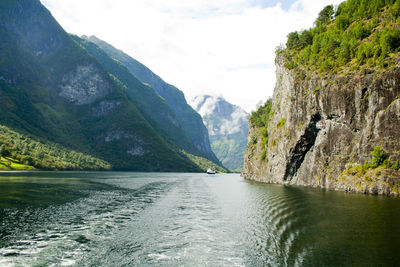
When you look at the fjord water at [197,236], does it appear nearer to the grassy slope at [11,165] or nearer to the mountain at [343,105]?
the mountain at [343,105]

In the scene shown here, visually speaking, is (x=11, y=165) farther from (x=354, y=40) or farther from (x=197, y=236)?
(x=354, y=40)

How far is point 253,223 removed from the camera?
105 ft

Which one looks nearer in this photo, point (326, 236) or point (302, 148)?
point (326, 236)

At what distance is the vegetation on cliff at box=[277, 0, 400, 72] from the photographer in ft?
213

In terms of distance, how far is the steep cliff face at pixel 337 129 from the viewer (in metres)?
57.3

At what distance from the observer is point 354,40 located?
3014 inches

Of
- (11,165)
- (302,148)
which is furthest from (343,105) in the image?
(11,165)

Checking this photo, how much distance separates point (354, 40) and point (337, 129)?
26825 mm

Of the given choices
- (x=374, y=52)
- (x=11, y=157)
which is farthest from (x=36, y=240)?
(x=11, y=157)

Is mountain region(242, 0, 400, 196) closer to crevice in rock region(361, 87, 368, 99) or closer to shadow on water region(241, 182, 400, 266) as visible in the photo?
crevice in rock region(361, 87, 368, 99)

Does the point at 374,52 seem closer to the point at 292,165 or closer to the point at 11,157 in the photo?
the point at 292,165

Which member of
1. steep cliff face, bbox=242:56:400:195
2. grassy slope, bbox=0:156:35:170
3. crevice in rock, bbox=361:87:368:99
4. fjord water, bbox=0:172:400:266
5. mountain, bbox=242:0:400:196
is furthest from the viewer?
grassy slope, bbox=0:156:35:170

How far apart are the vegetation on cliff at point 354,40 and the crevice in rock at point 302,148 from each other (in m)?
17.2

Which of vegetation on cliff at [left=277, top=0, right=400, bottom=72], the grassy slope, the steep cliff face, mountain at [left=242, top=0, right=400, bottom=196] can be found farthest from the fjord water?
the grassy slope
